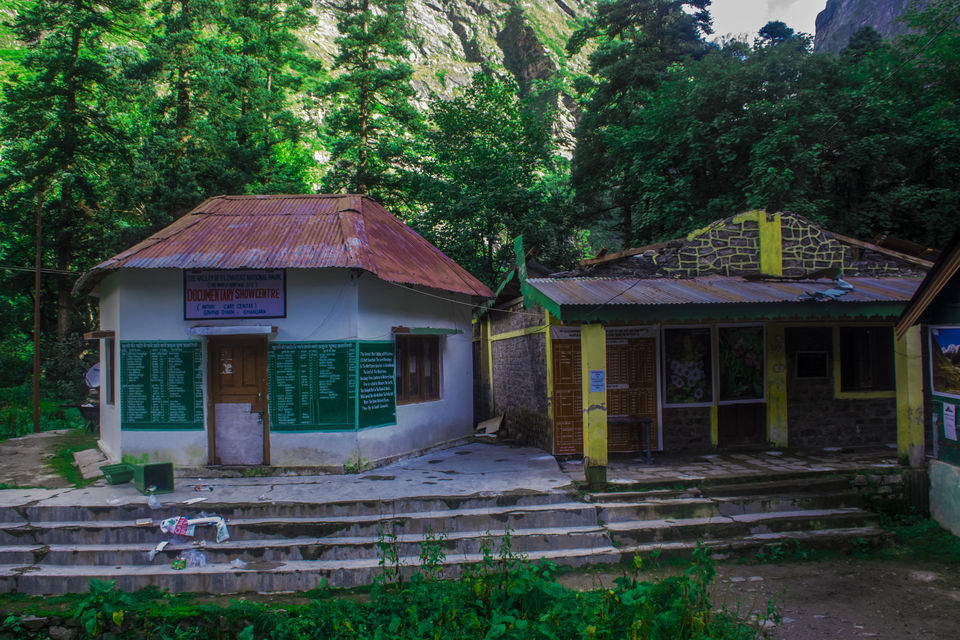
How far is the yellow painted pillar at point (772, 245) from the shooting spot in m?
9.77

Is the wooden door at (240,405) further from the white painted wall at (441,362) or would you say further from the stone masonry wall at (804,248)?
the stone masonry wall at (804,248)

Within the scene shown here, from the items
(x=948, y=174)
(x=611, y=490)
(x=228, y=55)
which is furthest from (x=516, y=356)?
(x=228, y=55)

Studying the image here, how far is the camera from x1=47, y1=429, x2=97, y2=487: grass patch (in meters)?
8.62

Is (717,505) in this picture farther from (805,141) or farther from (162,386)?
(805,141)

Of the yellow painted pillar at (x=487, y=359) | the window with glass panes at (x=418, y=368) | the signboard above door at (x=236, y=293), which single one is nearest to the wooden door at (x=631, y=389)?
the window with glass panes at (x=418, y=368)

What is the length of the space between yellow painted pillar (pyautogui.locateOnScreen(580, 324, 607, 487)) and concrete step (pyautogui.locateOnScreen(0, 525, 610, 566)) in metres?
1.30

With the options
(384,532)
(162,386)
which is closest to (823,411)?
(384,532)

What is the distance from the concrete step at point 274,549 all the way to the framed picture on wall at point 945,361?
4548 mm

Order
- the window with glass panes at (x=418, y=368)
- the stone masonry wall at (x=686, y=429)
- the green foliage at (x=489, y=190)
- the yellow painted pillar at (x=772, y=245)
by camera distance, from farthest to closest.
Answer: the green foliage at (x=489, y=190)
the window with glass panes at (x=418, y=368)
the yellow painted pillar at (x=772, y=245)
the stone masonry wall at (x=686, y=429)

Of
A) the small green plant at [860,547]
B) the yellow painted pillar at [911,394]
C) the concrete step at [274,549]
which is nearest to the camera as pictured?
the concrete step at [274,549]

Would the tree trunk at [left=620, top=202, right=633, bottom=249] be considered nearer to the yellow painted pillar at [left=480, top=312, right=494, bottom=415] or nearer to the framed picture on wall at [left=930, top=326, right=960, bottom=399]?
the yellow painted pillar at [left=480, top=312, right=494, bottom=415]

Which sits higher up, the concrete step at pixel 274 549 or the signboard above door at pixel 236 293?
the signboard above door at pixel 236 293

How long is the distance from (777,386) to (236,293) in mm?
9004

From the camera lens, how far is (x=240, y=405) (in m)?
8.90
